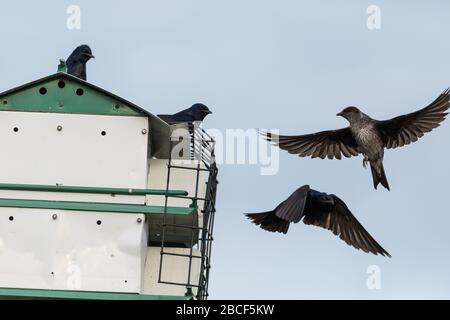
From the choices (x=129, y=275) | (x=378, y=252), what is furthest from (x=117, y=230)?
(x=378, y=252)

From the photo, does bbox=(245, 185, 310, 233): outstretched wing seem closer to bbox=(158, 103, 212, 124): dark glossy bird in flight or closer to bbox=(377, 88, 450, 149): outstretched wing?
bbox=(377, 88, 450, 149): outstretched wing

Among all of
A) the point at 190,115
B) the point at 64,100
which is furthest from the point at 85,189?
the point at 190,115

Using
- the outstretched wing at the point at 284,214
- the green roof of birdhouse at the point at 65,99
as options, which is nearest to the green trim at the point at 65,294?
the green roof of birdhouse at the point at 65,99

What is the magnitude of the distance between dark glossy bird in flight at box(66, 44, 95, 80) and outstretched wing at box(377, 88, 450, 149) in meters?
4.49

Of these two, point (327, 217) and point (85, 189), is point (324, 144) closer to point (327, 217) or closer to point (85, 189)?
point (327, 217)

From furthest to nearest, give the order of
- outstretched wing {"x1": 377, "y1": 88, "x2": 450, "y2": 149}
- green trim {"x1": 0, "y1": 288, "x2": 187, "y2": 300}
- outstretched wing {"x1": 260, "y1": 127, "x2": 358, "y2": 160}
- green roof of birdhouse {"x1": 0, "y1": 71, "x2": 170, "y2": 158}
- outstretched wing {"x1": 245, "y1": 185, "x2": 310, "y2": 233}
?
1. outstretched wing {"x1": 260, "y1": 127, "x2": 358, "y2": 160}
2. outstretched wing {"x1": 377, "y1": 88, "x2": 450, "y2": 149}
3. outstretched wing {"x1": 245, "y1": 185, "x2": 310, "y2": 233}
4. green roof of birdhouse {"x1": 0, "y1": 71, "x2": 170, "y2": 158}
5. green trim {"x1": 0, "y1": 288, "x2": 187, "y2": 300}

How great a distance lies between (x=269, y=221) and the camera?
2786cm

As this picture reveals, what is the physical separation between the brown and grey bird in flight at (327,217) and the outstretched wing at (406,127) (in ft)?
3.95

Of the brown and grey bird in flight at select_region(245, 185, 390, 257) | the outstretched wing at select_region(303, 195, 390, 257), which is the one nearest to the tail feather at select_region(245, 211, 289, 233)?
the brown and grey bird in flight at select_region(245, 185, 390, 257)

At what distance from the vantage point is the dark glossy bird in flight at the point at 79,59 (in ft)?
96.4

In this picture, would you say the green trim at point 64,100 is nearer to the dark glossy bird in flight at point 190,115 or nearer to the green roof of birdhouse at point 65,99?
the green roof of birdhouse at point 65,99

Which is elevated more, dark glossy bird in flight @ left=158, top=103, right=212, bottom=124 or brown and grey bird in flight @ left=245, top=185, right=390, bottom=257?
dark glossy bird in flight @ left=158, top=103, right=212, bottom=124

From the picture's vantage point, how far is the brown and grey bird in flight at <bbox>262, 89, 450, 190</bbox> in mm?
28094

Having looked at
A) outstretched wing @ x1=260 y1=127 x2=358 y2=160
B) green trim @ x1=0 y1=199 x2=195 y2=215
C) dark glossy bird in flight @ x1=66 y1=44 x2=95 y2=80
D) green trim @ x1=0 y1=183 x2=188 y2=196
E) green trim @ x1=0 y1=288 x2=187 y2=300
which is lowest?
green trim @ x1=0 y1=288 x2=187 y2=300
